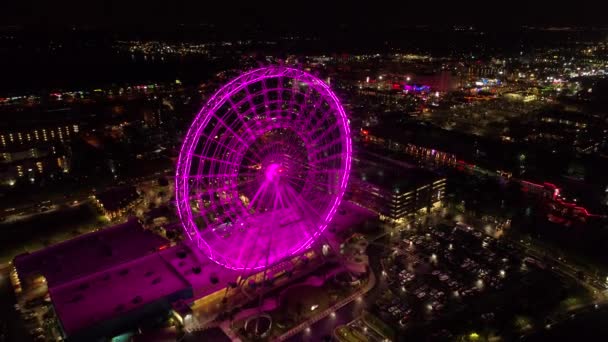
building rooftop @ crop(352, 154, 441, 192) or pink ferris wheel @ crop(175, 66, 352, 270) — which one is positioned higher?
pink ferris wheel @ crop(175, 66, 352, 270)

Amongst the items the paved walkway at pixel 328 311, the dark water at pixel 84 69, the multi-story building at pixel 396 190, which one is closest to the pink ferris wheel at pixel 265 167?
the paved walkway at pixel 328 311

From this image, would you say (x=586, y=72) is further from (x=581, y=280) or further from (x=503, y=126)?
(x=581, y=280)

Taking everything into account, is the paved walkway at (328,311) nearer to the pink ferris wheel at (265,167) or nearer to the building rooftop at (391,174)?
the pink ferris wheel at (265,167)

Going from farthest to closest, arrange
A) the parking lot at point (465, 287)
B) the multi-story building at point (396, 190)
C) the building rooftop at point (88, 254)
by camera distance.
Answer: the multi-story building at point (396, 190), the building rooftop at point (88, 254), the parking lot at point (465, 287)

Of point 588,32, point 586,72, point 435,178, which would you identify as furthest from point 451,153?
point 588,32

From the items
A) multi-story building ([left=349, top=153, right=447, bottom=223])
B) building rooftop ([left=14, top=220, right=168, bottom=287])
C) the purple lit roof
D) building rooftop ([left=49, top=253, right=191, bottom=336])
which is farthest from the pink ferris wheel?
multi-story building ([left=349, top=153, right=447, bottom=223])

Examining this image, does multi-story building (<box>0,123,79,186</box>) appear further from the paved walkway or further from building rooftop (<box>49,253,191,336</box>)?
the paved walkway
